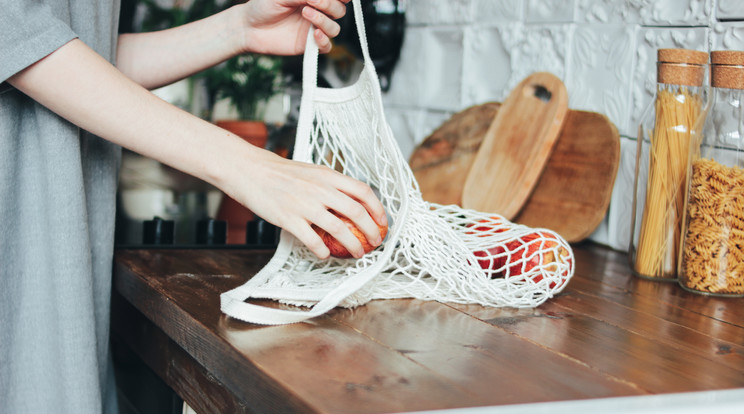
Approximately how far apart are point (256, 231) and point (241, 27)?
0.34m

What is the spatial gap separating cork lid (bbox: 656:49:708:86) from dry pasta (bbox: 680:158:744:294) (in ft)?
0.36

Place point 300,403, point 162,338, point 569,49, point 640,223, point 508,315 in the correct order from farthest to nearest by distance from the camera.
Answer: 1. point 569,49
2. point 640,223
3. point 162,338
4. point 508,315
5. point 300,403

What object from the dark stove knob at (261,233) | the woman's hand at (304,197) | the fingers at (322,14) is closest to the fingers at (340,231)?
the woman's hand at (304,197)

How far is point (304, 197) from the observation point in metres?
0.74

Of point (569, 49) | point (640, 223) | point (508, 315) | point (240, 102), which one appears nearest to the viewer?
point (508, 315)

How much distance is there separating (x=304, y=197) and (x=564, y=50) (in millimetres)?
780

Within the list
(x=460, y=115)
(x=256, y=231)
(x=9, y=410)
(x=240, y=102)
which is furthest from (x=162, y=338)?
(x=460, y=115)

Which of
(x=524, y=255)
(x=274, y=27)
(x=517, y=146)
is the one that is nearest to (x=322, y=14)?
(x=274, y=27)

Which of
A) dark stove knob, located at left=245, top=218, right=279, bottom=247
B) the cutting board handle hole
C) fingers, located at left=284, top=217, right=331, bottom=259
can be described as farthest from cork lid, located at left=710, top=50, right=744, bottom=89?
dark stove knob, located at left=245, top=218, right=279, bottom=247

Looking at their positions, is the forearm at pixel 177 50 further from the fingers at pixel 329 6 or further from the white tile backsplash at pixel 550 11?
the white tile backsplash at pixel 550 11

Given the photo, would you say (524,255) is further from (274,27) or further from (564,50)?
(564,50)

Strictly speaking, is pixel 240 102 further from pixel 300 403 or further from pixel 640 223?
pixel 300 403

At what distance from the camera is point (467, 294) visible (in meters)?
0.83

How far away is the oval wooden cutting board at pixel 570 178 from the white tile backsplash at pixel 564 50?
0.05 meters
